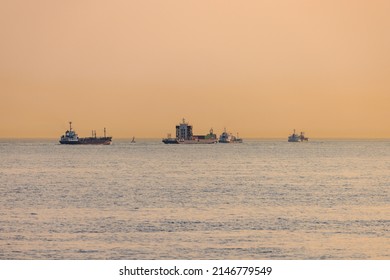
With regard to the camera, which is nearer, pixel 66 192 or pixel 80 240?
pixel 80 240

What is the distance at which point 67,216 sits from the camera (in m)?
44.0

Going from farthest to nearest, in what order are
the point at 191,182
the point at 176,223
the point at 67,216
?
the point at 191,182 → the point at 67,216 → the point at 176,223

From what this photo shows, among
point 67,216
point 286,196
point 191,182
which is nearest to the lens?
point 67,216

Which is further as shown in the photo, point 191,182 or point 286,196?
point 191,182

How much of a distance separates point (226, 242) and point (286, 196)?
75.3 feet

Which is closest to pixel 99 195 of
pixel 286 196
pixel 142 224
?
pixel 286 196

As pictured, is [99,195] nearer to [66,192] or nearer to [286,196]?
[66,192]

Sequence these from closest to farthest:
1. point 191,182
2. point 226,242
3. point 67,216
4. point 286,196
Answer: point 226,242
point 67,216
point 286,196
point 191,182

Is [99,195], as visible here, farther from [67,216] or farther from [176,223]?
[176,223]

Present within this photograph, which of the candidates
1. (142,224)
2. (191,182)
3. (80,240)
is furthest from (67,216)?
(191,182)
